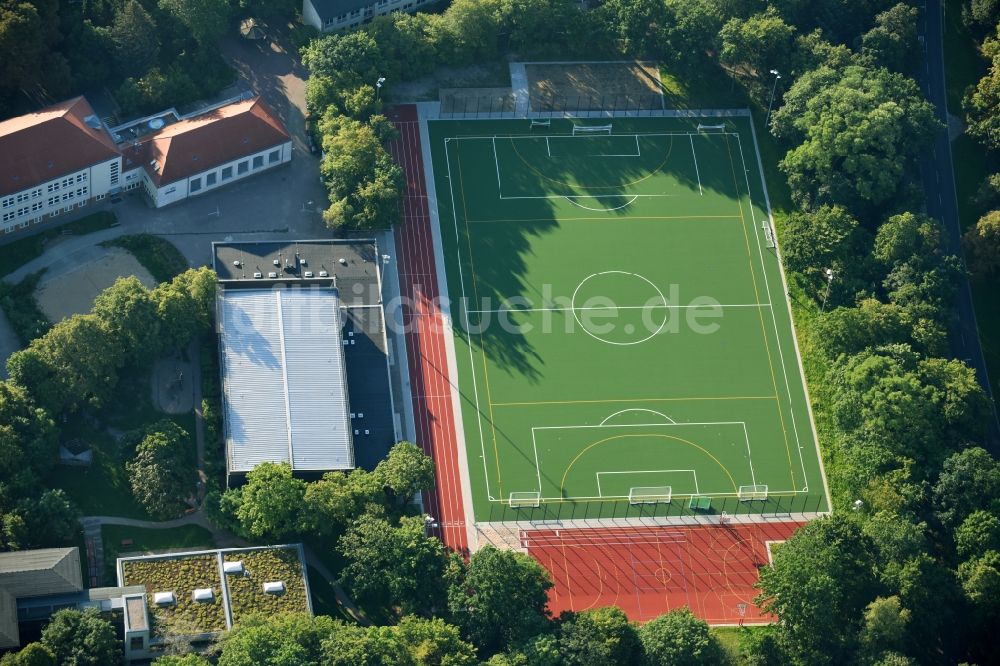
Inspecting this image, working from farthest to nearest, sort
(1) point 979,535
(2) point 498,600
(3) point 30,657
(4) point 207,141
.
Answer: (4) point 207,141
(1) point 979,535
(2) point 498,600
(3) point 30,657

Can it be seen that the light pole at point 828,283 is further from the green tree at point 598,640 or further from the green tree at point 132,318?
the green tree at point 132,318

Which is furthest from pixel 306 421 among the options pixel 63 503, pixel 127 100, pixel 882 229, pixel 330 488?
pixel 882 229

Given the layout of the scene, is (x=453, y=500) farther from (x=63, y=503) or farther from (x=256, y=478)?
(x=63, y=503)

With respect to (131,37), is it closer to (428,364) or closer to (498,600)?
(428,364)

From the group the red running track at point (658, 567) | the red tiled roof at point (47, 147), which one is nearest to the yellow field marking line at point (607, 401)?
the red running track at point (658, 567)

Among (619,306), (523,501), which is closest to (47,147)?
(523,501)
